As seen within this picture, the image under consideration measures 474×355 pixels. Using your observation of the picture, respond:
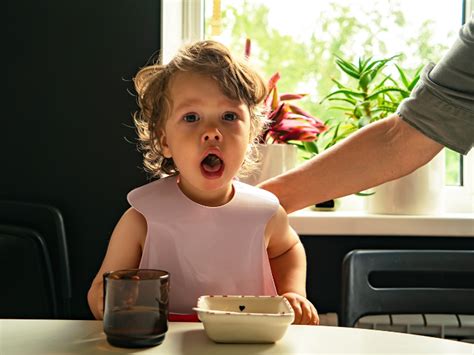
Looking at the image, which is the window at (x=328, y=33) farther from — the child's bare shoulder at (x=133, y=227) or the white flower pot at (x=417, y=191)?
the child's bare shoulder at (x=133, y=227)

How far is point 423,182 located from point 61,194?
1.19 metres

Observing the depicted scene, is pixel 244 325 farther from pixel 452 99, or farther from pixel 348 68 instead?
pixel 348 68

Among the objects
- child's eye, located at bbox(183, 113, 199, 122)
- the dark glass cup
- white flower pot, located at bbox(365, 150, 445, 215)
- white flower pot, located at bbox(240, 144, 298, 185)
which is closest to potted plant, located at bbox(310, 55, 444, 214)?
white flower pot, located at bbox(365, 150, 445, 215)

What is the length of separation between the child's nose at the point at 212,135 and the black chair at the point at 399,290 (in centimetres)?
41

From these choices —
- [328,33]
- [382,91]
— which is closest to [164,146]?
[382,91]

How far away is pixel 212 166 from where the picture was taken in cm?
122

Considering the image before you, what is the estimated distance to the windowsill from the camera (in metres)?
2.14

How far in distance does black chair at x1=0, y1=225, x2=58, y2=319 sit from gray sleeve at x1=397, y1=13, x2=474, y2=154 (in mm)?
1154

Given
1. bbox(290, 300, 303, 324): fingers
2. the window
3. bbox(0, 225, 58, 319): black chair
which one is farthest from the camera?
the window

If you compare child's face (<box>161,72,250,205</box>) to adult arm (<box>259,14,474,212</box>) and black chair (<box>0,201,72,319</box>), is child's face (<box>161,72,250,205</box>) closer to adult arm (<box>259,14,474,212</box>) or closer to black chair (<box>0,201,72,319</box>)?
adult arm (<box>259,14,474,212</box>)

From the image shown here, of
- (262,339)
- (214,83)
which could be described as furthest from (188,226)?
(262,339)

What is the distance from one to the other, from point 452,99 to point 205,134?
0.57 m

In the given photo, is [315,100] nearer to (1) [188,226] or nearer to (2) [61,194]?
(2) [61,194]

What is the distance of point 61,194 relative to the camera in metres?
2.31
